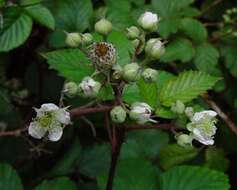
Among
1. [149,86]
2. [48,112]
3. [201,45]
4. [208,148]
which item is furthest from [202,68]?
[48,112]

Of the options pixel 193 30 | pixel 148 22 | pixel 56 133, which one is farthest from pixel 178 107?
pixel 193 30

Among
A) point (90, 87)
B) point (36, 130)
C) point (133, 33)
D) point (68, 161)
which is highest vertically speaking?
point (133, 33)

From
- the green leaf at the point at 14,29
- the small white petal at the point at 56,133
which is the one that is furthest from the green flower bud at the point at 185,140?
the green leaf at the point at 14,29

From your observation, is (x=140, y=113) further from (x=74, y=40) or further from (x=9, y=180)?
(x=9, y=180)

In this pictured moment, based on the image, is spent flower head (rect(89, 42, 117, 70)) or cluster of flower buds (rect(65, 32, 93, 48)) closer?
spent flower head (rect(89, 42, 117, 70))

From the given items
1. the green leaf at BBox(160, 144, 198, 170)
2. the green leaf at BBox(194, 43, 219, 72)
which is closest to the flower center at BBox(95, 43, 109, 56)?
the green leaf at BBox(160, 144, 198, 170)

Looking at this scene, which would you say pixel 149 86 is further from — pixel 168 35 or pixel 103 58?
pixel 168 35

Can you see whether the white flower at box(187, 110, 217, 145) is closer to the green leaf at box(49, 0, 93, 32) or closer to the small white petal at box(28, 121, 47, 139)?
the small white petal at box(28, 121, 47, 139)
